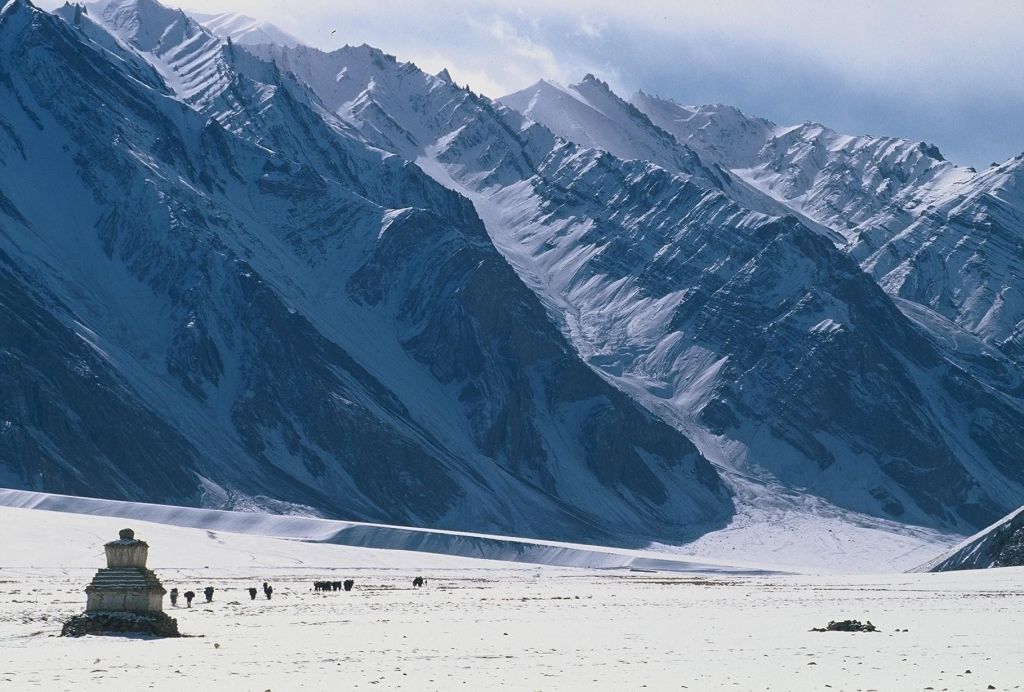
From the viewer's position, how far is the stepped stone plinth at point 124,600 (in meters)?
47.2

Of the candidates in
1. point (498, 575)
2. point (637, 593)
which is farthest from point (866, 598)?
point (498, 575)

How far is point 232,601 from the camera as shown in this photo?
65.7 m

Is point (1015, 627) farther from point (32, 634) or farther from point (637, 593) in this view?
point (637, 593)

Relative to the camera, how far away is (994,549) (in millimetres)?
111875

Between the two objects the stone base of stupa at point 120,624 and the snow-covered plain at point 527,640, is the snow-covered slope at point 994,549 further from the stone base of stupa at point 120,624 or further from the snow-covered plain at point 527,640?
the stone base of stupa at point 120,624

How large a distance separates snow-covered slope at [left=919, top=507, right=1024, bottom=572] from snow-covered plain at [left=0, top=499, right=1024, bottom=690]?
2104cm

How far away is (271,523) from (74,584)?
81.4 meters

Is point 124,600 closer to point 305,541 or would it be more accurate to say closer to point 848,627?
point 848,627

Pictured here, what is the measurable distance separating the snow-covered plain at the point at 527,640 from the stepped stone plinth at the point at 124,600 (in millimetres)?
1147

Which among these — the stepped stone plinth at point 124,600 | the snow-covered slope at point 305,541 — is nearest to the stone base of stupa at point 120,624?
the stepped stone plinth at point 124,600

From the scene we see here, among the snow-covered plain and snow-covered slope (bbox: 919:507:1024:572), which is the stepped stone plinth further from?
snow-covered slope (bbox: 919:507:1024:572)

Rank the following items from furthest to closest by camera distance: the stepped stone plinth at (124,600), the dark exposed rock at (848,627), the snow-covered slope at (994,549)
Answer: the snow-covered slope at (994,549) < the dark exposed rock at (848,627) < the stepped stone plinth at (124,600)

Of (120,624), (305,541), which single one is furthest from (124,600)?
(305,541)

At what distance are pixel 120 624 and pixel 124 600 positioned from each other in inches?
32.6
